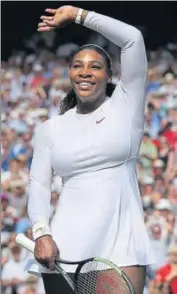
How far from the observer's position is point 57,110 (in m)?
12.5

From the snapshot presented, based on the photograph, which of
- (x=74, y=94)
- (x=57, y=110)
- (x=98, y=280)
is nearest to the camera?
(x=98, y=280)

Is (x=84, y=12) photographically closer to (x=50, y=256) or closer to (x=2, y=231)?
(x=50, y=256)

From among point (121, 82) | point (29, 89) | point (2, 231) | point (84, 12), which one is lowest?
point (2, 231)

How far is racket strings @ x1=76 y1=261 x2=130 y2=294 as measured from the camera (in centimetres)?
325

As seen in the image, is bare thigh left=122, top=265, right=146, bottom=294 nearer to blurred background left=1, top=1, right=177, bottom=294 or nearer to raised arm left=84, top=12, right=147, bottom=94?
raised arm left=84, top=12, right=147, bottom=94

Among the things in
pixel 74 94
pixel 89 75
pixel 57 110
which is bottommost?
pixel 57 110

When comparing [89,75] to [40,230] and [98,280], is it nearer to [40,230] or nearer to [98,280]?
[40,230]

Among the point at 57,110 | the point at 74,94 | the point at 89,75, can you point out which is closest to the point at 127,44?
the point at 89,75

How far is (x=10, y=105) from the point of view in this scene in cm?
1351

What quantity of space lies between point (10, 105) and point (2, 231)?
Answer: 3794 millimetres

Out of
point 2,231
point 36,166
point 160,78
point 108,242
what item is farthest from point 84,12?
point 160,78

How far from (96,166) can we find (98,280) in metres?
0.42

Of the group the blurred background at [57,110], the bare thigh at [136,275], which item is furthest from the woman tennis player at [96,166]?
the blurred background at [57,110]

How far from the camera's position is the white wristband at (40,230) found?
3398 mm
